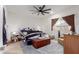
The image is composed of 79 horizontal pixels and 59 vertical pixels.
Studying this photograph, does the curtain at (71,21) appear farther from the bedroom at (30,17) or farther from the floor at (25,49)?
the floor at (25,49)

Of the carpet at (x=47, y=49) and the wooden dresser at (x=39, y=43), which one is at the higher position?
the wooden dresser at (x=39, y=43)

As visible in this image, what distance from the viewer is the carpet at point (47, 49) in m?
2.31

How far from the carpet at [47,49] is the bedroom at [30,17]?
0.06m

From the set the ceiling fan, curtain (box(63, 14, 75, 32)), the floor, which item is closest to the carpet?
the floor

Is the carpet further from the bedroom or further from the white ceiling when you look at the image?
the white ceiling

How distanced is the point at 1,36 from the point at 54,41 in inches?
42.8

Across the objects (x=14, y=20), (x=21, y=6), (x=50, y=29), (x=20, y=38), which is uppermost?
(x=21, y=6)

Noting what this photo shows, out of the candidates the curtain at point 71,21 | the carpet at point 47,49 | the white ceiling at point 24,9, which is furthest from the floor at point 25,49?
the white ceiling at point 24,9

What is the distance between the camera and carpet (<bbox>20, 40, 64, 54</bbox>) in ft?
7.58

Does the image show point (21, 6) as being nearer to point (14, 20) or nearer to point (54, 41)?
point (14, 20)
